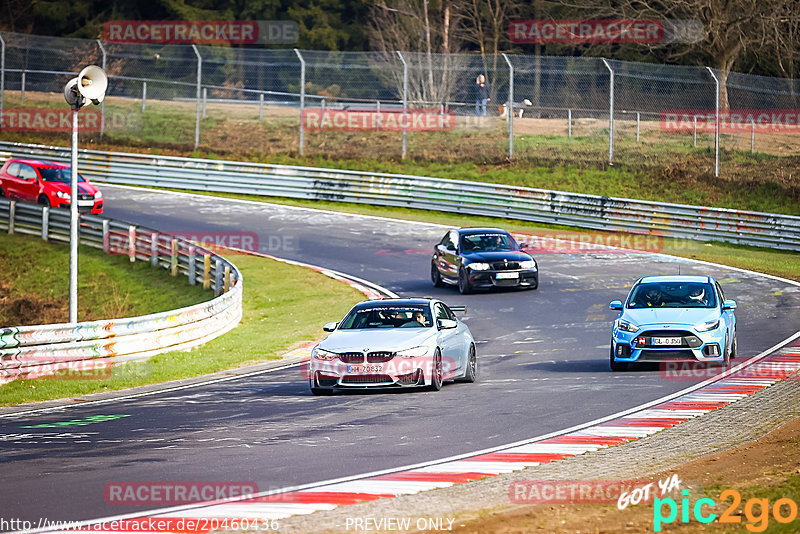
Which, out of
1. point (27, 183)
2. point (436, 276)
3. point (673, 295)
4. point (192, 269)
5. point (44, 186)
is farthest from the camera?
point (27, 183)

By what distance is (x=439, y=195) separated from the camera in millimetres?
38500

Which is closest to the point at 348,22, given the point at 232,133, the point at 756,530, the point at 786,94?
the point at 232,133

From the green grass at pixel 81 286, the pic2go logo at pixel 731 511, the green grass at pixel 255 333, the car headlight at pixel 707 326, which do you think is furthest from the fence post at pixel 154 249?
the pic2go logo at pixel 731 511

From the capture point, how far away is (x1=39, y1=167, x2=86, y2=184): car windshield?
1427 inches

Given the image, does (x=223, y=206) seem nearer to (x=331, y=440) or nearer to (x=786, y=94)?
(x=786, y=94)

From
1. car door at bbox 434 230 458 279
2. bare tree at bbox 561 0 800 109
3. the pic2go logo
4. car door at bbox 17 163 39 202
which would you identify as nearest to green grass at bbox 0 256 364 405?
car door at bbox 434 230 458 279

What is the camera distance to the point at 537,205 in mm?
36656

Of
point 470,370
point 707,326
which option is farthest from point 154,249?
point 707,326

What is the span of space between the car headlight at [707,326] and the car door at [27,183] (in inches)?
989

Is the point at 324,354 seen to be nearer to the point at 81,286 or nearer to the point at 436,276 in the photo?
the point at 436,276

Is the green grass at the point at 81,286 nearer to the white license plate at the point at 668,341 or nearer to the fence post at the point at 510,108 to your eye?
the white license plate at the point at 668,341

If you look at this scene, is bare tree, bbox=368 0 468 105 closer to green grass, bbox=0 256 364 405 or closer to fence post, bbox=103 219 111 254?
fence post, bbox=103 219 111 254

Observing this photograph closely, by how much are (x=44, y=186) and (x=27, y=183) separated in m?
0.70

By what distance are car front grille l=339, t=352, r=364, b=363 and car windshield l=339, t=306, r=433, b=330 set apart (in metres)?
1.15
